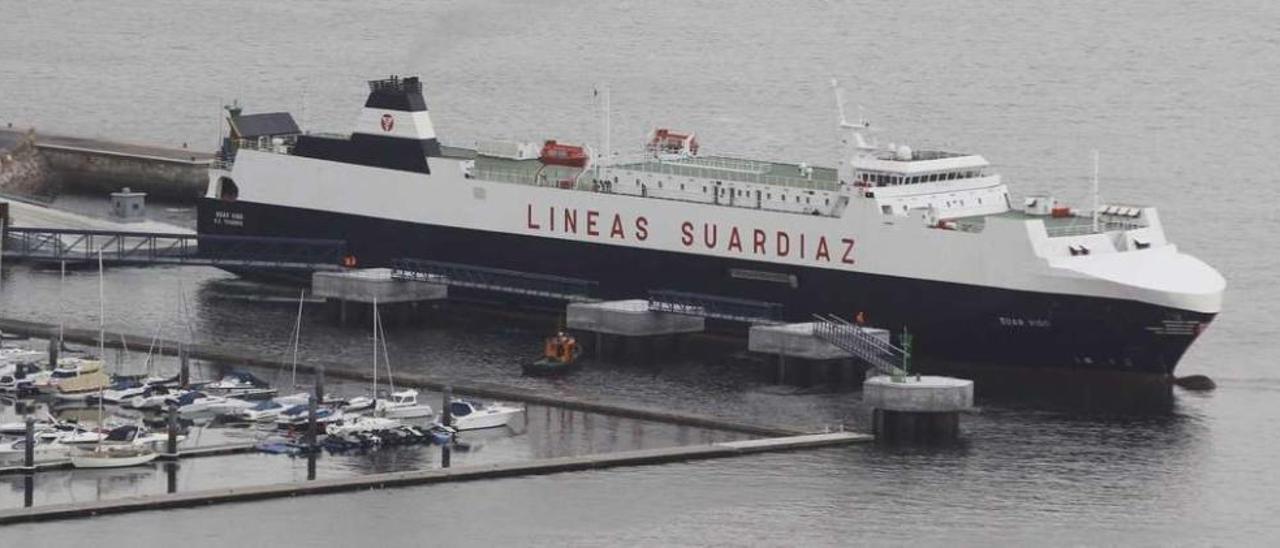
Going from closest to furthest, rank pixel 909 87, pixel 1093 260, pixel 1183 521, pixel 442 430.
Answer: pixel 1183 521
pixel 442 430
pixel 1093 260
pixel 909 87

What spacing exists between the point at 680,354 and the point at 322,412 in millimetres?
16258

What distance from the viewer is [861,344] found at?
10006 centimetres

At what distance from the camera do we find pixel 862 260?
342 ft

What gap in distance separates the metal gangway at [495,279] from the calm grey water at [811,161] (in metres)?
2.49

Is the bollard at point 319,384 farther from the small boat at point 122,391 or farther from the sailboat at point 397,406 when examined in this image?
the small boat at point 122,391

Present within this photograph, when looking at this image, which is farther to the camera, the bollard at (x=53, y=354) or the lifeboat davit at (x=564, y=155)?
the lifeboat davit at (x=564, y=155)

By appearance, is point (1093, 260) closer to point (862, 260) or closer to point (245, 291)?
point (862, 260)

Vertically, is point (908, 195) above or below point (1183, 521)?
above

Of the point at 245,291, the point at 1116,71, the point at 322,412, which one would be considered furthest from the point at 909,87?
the point at 322,412

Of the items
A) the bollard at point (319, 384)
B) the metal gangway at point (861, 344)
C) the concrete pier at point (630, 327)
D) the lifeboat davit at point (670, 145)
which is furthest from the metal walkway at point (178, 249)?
the metal gangway at point (861, 344)

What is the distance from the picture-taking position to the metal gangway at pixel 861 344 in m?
99.1

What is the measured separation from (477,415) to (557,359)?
31.9 feet

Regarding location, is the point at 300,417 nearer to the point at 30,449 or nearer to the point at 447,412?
the point at 447,412

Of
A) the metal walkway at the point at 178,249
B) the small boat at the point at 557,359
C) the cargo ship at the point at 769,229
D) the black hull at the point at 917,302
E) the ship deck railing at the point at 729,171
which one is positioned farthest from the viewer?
the metal walkway at the point at 178,249
